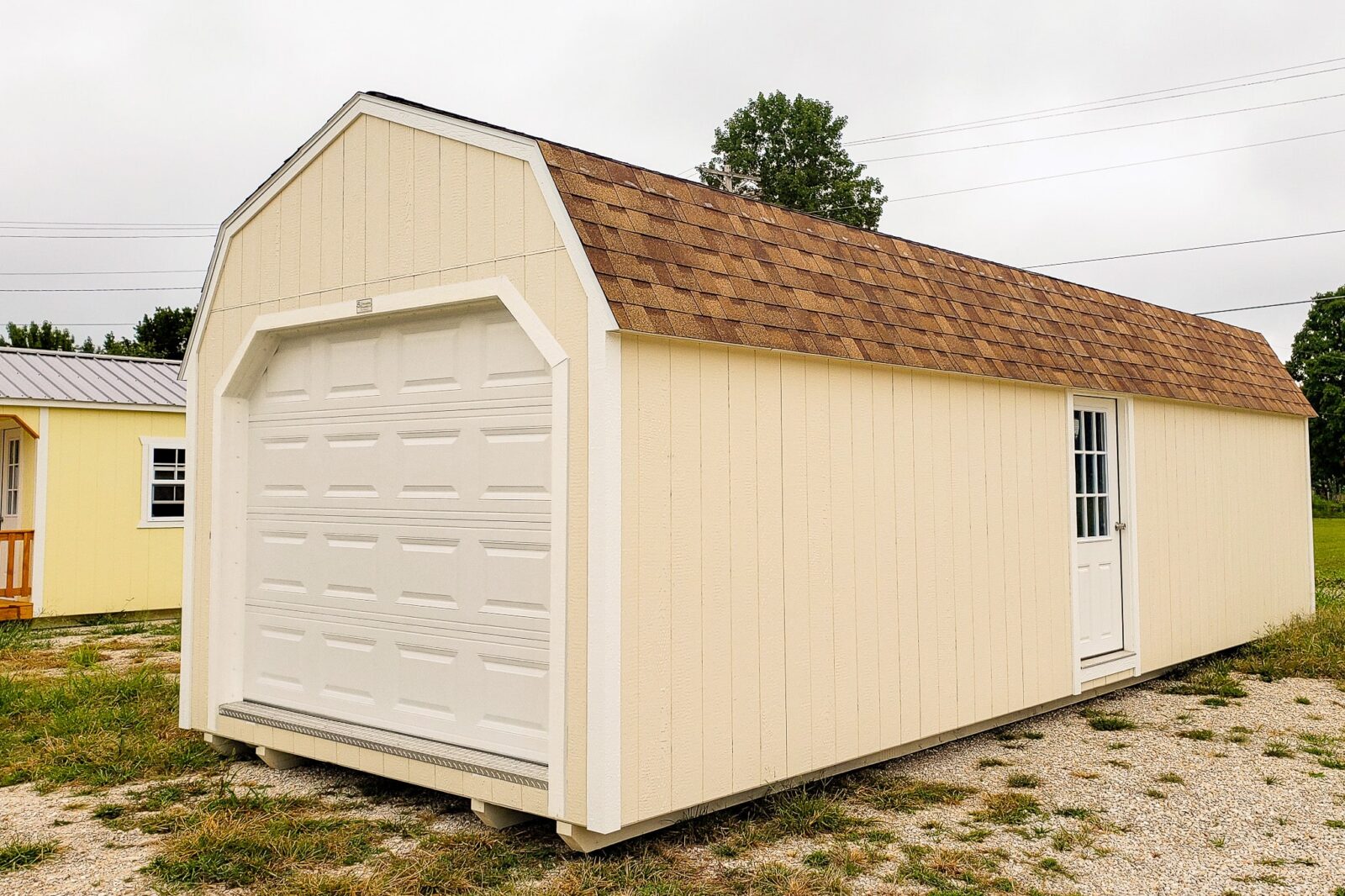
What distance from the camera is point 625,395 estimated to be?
424cm

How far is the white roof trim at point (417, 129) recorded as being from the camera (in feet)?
14.0

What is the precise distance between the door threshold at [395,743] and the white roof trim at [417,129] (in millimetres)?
1841

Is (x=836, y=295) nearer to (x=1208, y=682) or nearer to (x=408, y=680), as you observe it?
(x=408, y=680)

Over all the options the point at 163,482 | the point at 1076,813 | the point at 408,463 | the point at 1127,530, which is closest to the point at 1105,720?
the point at 1127,530

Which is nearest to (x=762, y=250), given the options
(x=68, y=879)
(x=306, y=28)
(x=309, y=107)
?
(x=68, y=879)

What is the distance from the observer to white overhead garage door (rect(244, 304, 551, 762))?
4680mm

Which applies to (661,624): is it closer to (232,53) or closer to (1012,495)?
(1012,495)

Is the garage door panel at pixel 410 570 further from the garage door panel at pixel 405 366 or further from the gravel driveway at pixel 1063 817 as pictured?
the gravel driveway at pixel 1063 817

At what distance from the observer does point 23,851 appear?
4.35m

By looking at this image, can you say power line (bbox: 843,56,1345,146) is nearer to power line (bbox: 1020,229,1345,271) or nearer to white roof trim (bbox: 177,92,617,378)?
power line (bbox: 1020,229,1345,271)

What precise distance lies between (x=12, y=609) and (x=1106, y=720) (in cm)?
1097

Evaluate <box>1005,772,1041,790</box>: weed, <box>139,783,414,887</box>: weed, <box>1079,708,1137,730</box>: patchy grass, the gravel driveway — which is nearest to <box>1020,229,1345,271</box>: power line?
<box>1079,708,1137,730</box>: patchy grass

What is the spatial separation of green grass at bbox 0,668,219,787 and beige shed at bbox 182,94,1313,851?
0.29 metres

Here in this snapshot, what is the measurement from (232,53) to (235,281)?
1081 centimetres
